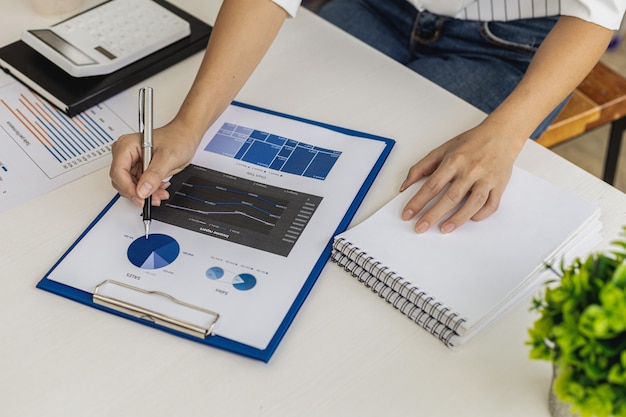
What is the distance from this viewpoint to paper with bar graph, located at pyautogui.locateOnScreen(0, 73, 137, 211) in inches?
37.5

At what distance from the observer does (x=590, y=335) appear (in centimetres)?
55

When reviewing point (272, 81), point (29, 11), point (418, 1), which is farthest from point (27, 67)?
point (418, 1)

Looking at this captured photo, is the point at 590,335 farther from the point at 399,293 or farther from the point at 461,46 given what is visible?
the point at 461,46

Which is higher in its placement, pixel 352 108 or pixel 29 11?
pixel 352 108

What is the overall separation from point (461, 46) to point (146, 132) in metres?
0.68

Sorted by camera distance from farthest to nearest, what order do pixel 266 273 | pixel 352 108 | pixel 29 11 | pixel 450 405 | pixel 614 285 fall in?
pixel 29 11 < pixel 352 108 < pixel 266 273 < pixel 450 405 < pixel 614 285

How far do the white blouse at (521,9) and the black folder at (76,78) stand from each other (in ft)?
0.68

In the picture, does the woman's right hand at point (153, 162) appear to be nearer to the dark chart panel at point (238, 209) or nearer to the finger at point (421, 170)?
the dark chart panel at point (238, 209)

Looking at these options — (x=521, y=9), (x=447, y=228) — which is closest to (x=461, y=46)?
(x=521, y=9)

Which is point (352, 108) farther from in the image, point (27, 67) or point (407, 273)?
point (27, 67)

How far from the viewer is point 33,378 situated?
73 cm

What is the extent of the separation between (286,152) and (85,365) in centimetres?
39

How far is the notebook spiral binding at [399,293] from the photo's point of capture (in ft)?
2.50

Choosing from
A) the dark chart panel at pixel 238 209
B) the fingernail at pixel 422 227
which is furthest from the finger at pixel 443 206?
the dark chart panel at pixel 238 209
